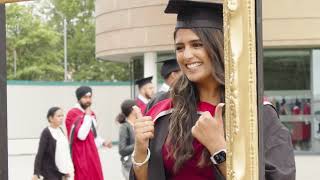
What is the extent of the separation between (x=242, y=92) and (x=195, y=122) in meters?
0.51

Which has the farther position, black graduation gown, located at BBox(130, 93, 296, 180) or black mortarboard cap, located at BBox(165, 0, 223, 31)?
black mortarboard cap, located at BBox(165, 0, 223, 31)

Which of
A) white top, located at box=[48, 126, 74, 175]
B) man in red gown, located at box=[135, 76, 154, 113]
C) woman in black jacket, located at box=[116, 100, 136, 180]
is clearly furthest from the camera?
man in red gown, located at box=[135, 76, 154, 113]

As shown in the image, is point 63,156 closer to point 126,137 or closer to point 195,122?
point 126,137

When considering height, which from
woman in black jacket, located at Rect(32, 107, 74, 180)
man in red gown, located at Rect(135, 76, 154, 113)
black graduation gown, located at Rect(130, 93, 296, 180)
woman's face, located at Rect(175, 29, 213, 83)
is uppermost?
woman's face, located at Rect(175, 29, 213, 83)

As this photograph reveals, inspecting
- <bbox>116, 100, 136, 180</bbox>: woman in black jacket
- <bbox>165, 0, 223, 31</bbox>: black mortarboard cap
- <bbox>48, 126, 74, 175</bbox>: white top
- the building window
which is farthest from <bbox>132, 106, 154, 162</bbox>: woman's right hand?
the building window

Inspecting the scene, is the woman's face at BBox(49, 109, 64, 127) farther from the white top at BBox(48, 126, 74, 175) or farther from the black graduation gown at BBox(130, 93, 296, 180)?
the black graduation gown at BBox(130, 93, 296, 180)

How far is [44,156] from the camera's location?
22.2 feet

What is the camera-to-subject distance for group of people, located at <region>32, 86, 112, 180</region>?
22.1 ft

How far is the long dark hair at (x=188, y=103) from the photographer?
2141mm

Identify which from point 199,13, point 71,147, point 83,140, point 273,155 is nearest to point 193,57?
point 199,13

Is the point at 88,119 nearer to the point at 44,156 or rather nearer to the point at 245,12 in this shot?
the point at 44,156

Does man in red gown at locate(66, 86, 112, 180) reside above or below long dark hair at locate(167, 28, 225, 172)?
below

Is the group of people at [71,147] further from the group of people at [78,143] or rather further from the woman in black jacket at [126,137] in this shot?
the woman in black jacket at [126,137]

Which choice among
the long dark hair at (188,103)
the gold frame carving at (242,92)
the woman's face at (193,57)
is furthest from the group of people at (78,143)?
the gold frame carving at (242,92)
